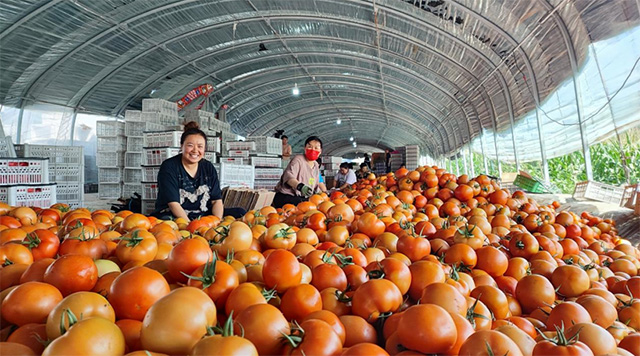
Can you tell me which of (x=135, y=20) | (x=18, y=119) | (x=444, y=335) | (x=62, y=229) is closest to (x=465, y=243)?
(x=444, y=335)

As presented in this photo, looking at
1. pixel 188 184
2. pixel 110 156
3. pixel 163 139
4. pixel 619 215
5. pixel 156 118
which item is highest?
pixel 156 118

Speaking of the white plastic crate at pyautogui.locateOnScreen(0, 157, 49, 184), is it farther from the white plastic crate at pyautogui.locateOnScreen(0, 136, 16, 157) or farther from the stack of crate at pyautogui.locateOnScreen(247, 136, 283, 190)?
the stack of crate at pyautogui.locateOnScreen(247, 136, 283, 190)

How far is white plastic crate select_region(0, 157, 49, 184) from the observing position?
4.75 metres

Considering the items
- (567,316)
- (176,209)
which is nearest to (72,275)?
(567,316)

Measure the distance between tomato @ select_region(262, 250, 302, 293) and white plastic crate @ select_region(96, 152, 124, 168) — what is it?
38.2 ft

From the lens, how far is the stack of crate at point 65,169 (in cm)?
753

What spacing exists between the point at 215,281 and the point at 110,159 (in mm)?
11942

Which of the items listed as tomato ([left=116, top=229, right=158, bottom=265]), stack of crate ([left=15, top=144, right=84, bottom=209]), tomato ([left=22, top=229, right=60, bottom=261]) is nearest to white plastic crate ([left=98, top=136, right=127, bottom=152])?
stack of crate ([left=15, top=144, right=84, bottom=209])

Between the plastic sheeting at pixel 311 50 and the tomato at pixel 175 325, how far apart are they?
282 inches

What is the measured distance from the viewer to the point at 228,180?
8.98m

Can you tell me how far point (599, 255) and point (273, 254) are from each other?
2.45 meters

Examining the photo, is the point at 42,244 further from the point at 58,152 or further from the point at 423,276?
the point at 58,152

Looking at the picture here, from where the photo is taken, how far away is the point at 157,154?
27.4 ft

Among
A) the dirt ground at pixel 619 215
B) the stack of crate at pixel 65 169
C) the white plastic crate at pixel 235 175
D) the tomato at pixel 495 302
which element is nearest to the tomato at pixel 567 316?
the tomato at pixel 495 302
